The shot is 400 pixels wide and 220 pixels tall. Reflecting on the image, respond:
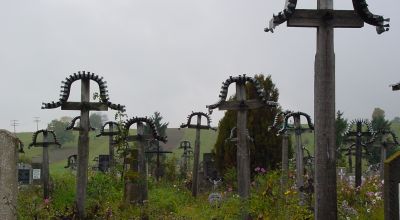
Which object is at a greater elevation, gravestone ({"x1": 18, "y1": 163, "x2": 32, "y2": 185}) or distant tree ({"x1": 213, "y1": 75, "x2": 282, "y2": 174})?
distant tree ({"x1": 213, "y1": 75, "x2": 282, "y2": 174})

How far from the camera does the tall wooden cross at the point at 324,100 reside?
6164 mm

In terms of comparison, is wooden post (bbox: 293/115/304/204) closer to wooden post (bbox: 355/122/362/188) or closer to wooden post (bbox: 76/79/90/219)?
wooden post (bbox: 355/122/362/188)

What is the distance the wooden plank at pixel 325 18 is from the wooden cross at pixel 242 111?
4.20 meters

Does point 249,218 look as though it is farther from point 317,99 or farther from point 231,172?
point 231,172

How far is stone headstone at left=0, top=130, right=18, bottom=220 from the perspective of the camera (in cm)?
724

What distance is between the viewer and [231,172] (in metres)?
18.7

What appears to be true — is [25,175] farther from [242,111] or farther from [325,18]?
[325,18]

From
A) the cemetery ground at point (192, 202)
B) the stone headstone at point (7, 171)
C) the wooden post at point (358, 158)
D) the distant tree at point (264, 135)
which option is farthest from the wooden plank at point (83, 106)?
the distant tree at point (264, 135)

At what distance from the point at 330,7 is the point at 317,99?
1113mm

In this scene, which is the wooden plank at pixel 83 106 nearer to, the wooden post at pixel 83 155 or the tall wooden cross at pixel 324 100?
the wooden post at pixel 83 155

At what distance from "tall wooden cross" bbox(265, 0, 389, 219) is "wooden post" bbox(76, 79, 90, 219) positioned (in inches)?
197

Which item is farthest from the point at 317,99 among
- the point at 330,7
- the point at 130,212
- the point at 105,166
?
the point at 105,166

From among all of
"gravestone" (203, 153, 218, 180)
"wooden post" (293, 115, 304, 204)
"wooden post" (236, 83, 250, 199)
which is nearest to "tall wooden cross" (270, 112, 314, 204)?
"wooden post" (293, 115, 304, 204)

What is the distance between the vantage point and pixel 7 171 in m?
7.26
